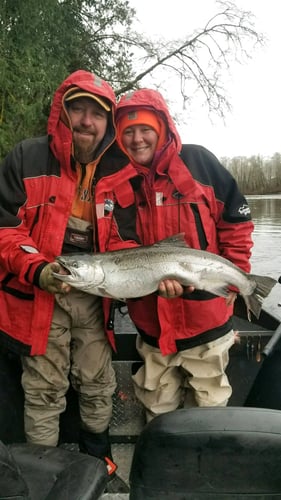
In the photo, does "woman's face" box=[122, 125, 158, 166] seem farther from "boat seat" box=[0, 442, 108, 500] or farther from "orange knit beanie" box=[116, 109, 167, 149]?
"boat seat" box=[0, 442, 108, 500]

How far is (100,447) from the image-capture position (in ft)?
9.73

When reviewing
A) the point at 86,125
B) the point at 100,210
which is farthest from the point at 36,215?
the point at 86,125

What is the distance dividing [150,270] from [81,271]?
41 centimetres

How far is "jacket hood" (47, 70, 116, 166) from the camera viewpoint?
273cm

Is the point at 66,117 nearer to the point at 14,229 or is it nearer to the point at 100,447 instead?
the point at 14,229

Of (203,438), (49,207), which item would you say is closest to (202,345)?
(49,207)

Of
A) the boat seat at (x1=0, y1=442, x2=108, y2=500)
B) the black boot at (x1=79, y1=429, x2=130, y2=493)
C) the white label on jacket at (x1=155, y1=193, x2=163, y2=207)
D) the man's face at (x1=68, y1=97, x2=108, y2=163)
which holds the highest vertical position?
the man's face at (x1=68, y1=97, x2=108, y2=163)

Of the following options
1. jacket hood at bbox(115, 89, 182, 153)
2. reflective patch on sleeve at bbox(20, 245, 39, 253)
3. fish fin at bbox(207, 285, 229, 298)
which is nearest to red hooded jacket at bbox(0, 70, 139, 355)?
reflective patch on sleeve at bbox(20, 245, 39, 253)

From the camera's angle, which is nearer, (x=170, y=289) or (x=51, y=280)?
(x=51, y=280)

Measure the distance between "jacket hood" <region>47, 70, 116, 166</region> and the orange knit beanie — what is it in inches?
2.4

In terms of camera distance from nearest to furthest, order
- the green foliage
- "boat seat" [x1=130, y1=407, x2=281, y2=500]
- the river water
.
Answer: "boat seat" [x1=130, y1=407, x2=281, y2=500], the river water, the green foliage

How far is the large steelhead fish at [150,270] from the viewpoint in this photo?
2.56 metres

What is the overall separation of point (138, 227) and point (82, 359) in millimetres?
888

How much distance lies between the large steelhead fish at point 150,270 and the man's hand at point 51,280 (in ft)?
0.20
